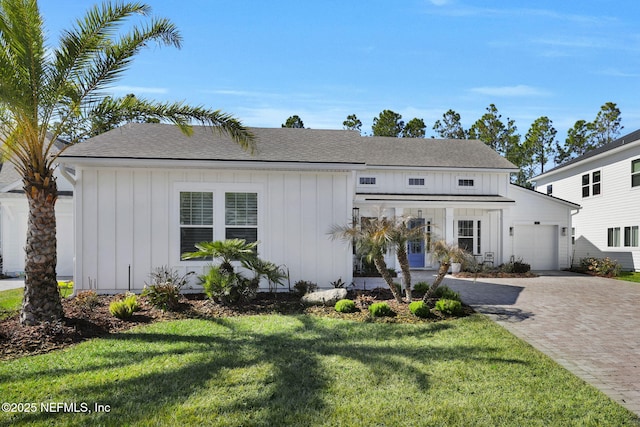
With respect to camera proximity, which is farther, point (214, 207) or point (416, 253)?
point (416, 253)

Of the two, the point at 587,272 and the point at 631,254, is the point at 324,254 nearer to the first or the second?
the point at 587,272

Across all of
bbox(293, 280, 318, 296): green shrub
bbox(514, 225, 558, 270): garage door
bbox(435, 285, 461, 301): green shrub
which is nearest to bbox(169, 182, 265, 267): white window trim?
bbox(293, 280, 318, 296): green shrub

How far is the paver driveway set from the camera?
5.04m

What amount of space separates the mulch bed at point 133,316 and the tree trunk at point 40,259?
0.83ft

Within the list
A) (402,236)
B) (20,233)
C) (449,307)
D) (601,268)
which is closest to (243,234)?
(402,236)

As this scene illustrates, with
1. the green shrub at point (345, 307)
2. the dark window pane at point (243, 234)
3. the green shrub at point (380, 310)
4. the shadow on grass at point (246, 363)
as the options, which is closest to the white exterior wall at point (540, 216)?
the green shrub at point (380, 310)

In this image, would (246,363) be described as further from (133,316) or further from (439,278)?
(439,278)

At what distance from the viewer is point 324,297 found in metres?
8.94

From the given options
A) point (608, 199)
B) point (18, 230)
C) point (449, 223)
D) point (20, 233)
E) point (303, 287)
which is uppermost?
point (608, 199)

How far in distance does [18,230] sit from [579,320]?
59.1 feet

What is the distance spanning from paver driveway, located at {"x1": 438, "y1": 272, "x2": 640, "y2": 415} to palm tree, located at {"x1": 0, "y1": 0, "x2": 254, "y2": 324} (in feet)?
27.1

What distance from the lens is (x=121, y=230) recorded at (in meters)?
10.0

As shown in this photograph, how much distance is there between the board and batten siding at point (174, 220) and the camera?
32.7ft

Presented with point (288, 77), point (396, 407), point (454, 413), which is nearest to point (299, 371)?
point (396, 407)
